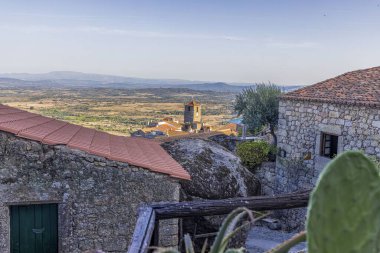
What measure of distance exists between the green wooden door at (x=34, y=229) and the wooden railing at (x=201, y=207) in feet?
8.64

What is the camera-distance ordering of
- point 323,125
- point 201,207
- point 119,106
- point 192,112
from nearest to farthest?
point 201,207 → point 323,125 → point 192,112 → point 119,106

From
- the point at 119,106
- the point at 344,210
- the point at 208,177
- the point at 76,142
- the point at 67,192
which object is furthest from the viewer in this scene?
the point at 119,106

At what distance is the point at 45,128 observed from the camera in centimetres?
616

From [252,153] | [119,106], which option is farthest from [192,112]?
[119,106]

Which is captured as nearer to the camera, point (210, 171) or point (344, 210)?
point (344, 210)

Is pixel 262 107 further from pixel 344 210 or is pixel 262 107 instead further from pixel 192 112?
pixel 192 112

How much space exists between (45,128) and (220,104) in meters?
82.4

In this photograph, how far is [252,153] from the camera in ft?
41.2

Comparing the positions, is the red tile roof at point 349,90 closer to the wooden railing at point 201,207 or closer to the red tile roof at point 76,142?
the red tile roof at point 76,142

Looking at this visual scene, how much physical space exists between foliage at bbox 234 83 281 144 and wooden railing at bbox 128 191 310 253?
11.6m

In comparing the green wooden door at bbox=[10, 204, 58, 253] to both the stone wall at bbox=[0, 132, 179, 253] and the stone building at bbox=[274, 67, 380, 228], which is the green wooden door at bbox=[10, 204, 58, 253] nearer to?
the stone wall at bbox=[0, 132, 179, 253]

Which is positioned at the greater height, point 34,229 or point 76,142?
point 76,142

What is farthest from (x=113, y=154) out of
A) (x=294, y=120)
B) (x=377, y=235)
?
(x=294, y=120)

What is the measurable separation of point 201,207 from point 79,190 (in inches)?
101
